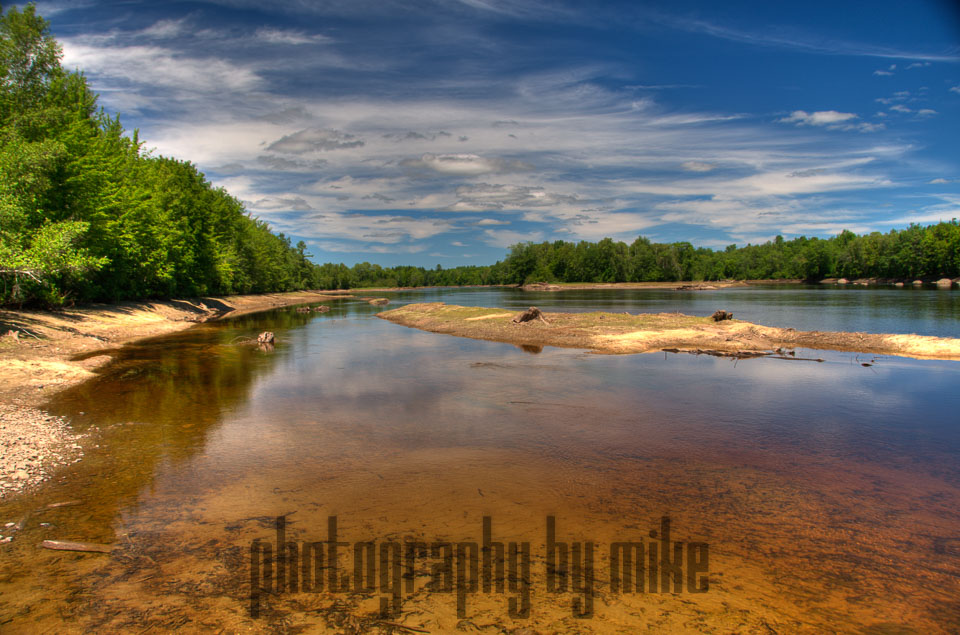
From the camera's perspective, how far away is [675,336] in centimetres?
3016

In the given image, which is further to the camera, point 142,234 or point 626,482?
point 142,234

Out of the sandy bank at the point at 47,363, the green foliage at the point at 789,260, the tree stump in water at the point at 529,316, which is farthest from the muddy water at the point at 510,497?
the green foliage at the point at 789,260

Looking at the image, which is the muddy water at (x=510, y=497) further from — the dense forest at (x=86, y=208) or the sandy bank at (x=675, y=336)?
the dense forest at (x=86, y=208)

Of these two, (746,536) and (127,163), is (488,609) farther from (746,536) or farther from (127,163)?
(127,163)

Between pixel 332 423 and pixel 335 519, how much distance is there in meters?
6.27

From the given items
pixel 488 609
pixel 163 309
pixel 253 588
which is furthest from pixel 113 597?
pixel 163 309

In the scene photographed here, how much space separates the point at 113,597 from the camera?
5688mm

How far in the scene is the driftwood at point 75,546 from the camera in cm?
669

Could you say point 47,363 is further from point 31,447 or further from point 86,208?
point 86,208

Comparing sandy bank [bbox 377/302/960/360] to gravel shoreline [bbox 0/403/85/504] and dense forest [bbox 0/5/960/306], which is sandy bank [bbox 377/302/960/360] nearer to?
gravel shoreline [bbox 0/403/85/504]

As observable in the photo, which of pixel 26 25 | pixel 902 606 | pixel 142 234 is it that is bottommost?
pixel 902 606

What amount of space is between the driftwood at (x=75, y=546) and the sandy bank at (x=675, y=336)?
24.1 m

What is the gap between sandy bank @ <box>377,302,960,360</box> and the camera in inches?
1019

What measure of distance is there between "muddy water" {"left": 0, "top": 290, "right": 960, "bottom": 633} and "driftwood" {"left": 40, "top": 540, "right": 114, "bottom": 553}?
0.15 m
